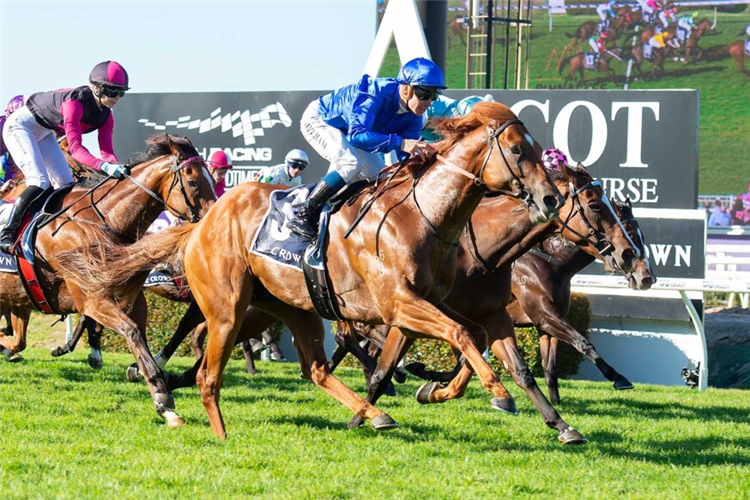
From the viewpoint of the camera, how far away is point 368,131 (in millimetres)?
5246

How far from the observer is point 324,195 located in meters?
5.34

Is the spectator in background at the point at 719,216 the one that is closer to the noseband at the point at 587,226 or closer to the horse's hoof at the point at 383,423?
the noseband at the point at 587,226

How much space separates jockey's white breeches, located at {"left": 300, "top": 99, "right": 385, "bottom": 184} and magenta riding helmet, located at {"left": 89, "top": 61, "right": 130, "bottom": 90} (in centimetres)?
135

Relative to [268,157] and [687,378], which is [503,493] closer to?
[687,378]

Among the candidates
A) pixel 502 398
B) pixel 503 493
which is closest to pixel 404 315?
pixel 502 398

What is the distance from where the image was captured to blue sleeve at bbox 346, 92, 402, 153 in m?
5.23

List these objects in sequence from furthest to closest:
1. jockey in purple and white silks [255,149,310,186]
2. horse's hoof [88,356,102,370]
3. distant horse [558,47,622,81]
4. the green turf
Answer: distant horse [558,47,622,81], the green turf, jockey in purple and white silks [255,149,310,186], horse's hoof [88,356,102,370]

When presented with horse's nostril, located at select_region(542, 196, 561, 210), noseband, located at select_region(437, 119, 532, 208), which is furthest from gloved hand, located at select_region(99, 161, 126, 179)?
horse's nostril, located at select_region(542, 196, 561, 210)

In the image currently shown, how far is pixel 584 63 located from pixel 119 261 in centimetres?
3980

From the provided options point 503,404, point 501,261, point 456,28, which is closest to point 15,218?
point 501,261

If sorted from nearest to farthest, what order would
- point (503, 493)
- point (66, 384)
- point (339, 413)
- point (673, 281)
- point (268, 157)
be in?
point (503, 493)
point (339, 413)
point (66, 384)
point (673, 281)
point (268, 157)

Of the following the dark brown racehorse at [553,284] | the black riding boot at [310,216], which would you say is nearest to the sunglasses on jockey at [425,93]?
the black riding boot at [310,216]

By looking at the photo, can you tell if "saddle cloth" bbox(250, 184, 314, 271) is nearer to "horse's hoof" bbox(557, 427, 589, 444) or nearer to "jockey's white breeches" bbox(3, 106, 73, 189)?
"horse's hoof" bbox(557, 427, 589, 444)

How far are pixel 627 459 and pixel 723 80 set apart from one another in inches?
1547
